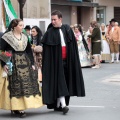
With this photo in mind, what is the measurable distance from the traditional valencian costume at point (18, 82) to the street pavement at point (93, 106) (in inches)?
10.8

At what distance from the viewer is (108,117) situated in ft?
27.2

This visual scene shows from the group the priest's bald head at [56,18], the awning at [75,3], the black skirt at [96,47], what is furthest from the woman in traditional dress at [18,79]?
the awning at [75,3]

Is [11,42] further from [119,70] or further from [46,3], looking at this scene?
[46,3]

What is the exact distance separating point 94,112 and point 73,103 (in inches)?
43.8

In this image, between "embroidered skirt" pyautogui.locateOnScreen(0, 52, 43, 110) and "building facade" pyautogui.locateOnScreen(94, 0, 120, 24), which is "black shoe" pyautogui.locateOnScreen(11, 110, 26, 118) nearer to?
"embroidered skirt" pyautogui.locateOnScreen(0, 52, 43, 110)

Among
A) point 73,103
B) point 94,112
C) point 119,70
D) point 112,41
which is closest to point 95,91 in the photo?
point 73,103

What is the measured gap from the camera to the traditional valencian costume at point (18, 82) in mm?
8148

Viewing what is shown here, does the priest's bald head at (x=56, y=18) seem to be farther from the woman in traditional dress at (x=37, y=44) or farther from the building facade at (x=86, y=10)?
the building facade at (x=86, y=10)

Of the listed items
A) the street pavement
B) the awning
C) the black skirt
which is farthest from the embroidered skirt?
the awning

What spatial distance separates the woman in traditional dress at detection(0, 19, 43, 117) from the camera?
815 cm

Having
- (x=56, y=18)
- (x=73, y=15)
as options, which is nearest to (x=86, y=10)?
(x=73, y=15)

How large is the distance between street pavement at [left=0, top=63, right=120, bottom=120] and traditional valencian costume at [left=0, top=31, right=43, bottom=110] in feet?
0.90

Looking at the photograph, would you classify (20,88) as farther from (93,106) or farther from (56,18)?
(93,106)

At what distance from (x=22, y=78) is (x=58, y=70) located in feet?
2.06
